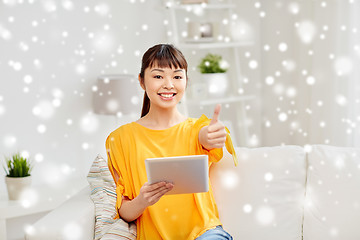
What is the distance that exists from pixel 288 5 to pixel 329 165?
1.56 meters

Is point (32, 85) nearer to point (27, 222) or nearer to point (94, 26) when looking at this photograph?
point (94, 26)

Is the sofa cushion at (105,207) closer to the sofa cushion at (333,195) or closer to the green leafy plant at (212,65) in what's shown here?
the sofa cushion at (333,195)

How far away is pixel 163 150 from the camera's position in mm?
1805

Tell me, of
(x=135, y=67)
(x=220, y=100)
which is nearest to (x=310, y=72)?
(x=220, y=100)

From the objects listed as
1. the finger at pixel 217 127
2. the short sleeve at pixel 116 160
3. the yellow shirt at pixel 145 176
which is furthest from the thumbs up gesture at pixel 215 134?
the short sleeve at pixel 116 160

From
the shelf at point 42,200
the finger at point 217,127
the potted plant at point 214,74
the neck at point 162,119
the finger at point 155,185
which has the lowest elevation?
the shelf at point 42,200

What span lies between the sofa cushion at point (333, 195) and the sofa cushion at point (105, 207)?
2.36ft

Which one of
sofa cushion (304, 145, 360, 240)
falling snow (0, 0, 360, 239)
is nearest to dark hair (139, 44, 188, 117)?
sofa cushion (304, 145, 360, 240)

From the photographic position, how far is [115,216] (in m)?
1.81

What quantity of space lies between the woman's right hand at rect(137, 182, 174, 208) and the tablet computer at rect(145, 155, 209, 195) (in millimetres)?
17

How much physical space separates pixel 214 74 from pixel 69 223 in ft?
5.72

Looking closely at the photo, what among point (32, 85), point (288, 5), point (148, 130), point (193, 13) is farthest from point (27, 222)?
point (288, 5)

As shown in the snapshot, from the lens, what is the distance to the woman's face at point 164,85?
178 centimetres

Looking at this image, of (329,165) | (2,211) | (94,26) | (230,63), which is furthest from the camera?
(230,63)
